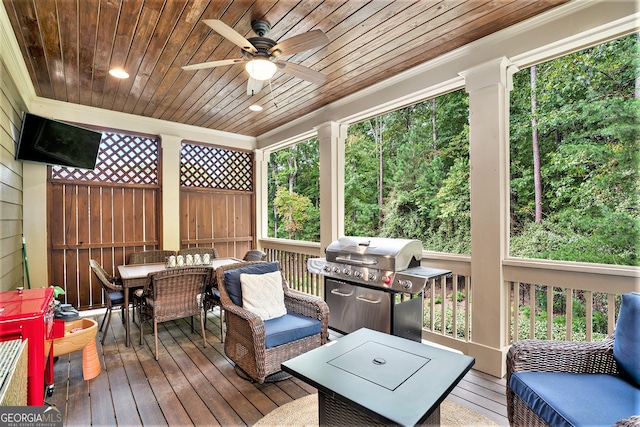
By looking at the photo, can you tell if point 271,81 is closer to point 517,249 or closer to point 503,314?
point 503,314

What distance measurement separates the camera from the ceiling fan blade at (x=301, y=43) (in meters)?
2.07

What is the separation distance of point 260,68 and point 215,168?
11.3ft

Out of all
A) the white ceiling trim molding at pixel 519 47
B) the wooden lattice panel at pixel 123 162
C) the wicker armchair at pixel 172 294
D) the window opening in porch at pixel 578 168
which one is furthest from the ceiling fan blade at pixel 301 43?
the wooden lattice panel at pixel 123 162

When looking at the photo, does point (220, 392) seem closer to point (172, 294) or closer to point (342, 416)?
point (172, 294)

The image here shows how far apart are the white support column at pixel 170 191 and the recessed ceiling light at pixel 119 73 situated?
1584 millimetres

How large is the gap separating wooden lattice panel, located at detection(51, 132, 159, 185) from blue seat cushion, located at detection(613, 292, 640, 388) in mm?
5545

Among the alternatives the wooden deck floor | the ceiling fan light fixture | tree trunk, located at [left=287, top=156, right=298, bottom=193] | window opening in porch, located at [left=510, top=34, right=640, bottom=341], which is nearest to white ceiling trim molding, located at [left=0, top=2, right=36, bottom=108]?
the ceiling fan light fixture

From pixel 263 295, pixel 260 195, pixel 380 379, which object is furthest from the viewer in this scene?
pixel 260 195

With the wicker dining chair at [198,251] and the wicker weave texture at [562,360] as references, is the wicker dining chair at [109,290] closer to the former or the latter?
the wicker dining chair at [198,251]

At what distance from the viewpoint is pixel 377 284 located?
9.14 ft

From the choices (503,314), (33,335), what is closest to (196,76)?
(33,335)

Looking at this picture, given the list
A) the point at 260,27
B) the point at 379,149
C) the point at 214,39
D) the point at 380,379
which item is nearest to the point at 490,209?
the point at 380,379

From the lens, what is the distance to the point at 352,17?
2279 mm

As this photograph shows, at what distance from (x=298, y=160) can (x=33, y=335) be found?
7.94 meters
